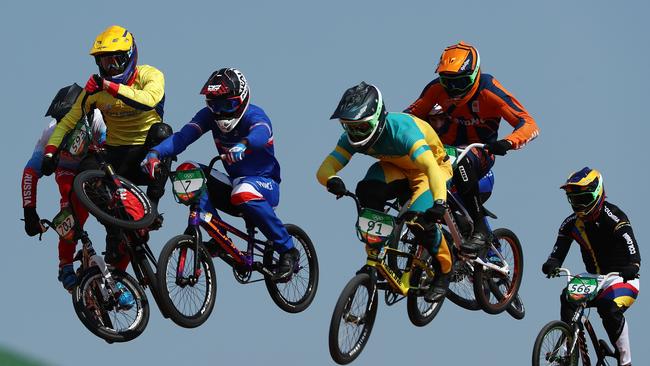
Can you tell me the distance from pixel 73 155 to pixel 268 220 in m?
2.84

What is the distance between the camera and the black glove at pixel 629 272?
41.7ft

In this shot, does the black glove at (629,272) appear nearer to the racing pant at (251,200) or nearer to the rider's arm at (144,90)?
the racing pant at (251,200)

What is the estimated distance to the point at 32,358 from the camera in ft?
5.71

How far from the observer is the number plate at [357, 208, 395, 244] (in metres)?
10.1

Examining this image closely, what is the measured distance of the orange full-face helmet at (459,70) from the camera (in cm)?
1296

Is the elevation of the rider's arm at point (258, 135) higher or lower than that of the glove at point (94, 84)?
lower

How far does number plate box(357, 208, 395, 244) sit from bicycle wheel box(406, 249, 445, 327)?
1.55 m

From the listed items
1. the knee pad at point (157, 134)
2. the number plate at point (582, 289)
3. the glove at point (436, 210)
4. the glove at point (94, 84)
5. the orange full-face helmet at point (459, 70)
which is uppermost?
the orange full-face helmet at point (459, 70)

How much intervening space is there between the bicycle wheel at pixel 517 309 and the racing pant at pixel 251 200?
4539 mm

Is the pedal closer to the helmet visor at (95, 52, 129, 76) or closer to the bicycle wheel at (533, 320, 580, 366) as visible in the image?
the bicycle wheel at (533, 320, 580, 366)

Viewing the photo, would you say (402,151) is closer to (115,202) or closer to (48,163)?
(115,202)

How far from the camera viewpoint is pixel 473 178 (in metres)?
12.7

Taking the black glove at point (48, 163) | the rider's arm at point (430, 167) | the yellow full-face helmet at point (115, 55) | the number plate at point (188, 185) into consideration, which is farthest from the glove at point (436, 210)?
the black glove at point (48, 163)

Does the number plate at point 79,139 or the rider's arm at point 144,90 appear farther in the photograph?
the number plate at point 79,139
